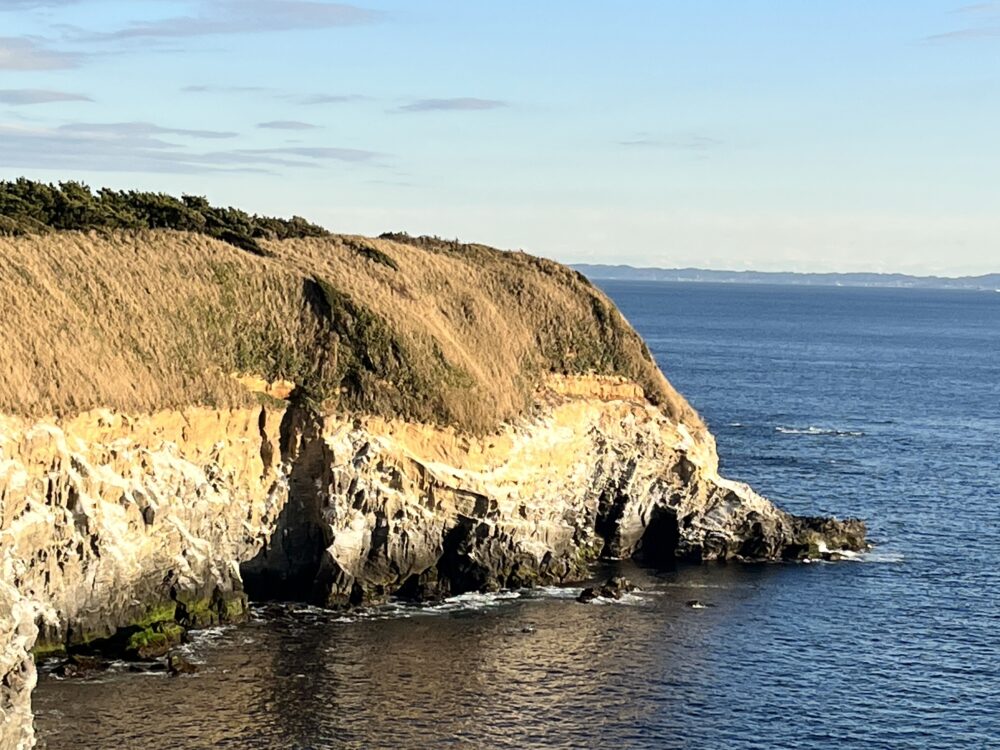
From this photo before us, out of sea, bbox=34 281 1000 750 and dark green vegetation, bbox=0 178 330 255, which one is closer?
sea, bbox=34 281 1000 750

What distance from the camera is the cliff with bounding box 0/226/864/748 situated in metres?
51.7

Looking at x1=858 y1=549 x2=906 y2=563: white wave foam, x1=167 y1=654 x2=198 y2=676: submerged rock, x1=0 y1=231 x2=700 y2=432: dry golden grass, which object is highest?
x1=0 y1=231 x2=700 y2=432: dry golden grass

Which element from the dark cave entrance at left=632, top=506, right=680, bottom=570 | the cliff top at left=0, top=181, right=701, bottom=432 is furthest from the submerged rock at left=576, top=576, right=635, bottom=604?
the cliff top at left=0, top=181, right=701, bottom=432

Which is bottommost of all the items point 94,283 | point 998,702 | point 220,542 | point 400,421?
point 998,702

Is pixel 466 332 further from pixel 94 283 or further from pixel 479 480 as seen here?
pixel 94 283

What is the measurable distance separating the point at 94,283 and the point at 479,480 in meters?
18.2

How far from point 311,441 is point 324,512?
10.2 ft

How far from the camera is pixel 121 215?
230 ft

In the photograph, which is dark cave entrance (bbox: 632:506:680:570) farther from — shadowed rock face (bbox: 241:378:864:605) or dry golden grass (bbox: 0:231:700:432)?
dry golden grass (bbox: 0:231:700:432)

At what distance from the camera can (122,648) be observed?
169 ft

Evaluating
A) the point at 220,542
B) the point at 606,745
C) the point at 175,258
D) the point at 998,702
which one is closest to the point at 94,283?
the point at 175,258

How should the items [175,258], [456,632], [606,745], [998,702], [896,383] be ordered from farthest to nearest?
1. [896,383]
2. [175,258]
3. [456,632]
4. [998,702]
5. [606,745]

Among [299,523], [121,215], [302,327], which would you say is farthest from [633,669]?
[121,215]

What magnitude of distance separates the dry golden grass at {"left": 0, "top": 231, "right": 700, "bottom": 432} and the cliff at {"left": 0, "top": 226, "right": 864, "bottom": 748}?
12 centimetres
